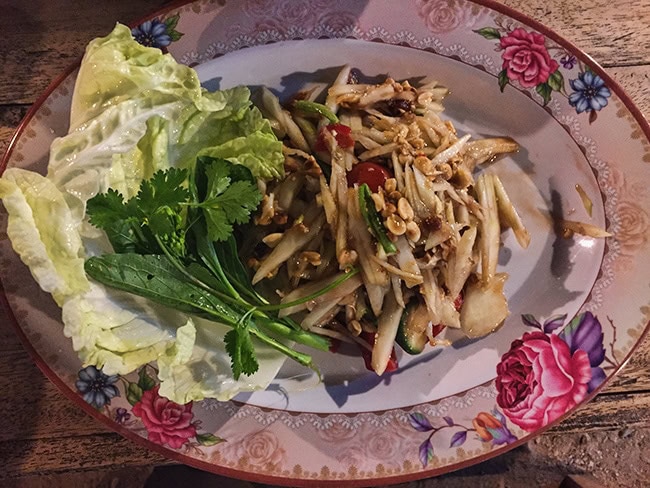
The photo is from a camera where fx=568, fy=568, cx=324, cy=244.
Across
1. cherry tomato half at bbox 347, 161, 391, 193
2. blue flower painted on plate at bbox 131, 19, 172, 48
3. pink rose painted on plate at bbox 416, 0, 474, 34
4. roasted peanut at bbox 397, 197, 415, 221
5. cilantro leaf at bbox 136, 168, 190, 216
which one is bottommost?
cilantro leaf at bbox 136, 168, 190, 216

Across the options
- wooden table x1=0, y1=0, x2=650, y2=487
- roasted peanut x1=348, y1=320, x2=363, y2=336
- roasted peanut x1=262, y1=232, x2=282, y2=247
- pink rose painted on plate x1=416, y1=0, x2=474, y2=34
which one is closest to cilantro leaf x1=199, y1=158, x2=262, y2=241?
roasted peanut x1=262, y1=232, x2=282, y2=247

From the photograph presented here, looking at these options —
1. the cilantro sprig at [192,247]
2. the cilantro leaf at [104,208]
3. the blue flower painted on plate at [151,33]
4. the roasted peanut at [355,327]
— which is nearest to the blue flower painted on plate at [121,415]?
the cilantro sprig at [192,247]

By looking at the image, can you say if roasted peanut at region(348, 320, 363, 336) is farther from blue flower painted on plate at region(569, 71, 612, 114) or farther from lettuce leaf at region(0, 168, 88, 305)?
blue flower painted on plate at region(569, 71, 612, 114)

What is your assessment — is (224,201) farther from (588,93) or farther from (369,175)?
(588,93)

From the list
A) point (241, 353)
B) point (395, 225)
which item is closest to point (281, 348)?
point (241, 353)

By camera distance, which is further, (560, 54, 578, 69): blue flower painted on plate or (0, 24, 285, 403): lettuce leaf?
(560, 54, 578, 69): blue flower painted on plate

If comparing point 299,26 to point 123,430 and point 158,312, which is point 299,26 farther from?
point 123,430

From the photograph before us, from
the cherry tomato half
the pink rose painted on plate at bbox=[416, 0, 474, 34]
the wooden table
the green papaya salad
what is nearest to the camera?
the green papaya salad
